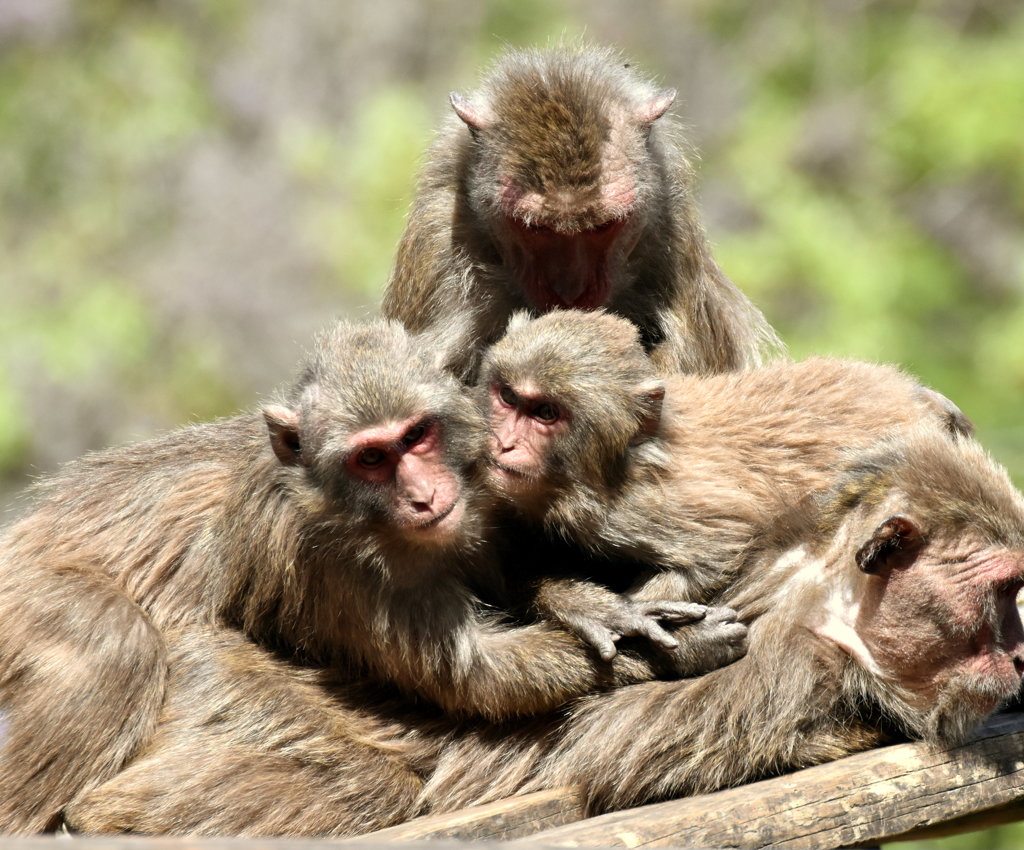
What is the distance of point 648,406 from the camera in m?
4.98

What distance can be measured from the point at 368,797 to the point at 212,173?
16.5m

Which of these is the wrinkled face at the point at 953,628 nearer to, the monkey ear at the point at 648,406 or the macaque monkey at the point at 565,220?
the monkey ear at the point at 648,406

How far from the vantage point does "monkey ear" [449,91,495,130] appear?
593 cm

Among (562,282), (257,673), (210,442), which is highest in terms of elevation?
(562,282)

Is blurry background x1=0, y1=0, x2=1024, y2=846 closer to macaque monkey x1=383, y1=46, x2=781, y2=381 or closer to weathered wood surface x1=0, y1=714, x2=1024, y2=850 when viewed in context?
macaque monkey x1=383, y1=46, x2=781, y2=381

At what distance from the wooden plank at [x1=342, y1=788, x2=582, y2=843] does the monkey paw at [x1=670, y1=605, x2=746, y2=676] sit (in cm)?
64

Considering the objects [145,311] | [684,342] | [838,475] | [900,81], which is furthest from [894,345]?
[145,311]

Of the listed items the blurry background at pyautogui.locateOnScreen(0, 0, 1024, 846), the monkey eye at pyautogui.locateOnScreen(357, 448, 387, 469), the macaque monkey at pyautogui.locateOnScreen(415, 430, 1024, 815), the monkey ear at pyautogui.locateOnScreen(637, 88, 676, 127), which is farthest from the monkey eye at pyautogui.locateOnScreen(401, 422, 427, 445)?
the blurry background at pyautogui.locateOnScreen(0, 0, 1024, 846)

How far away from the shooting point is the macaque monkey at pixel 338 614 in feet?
→ 15.6

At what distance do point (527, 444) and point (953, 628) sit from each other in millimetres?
1667

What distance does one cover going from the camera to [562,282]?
5.75m

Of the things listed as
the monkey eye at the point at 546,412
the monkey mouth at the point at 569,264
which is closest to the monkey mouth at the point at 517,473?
the monkey eye at the point at 546,412

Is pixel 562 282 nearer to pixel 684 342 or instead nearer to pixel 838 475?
pixel 684 342

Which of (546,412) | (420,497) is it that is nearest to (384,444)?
(420,497)
